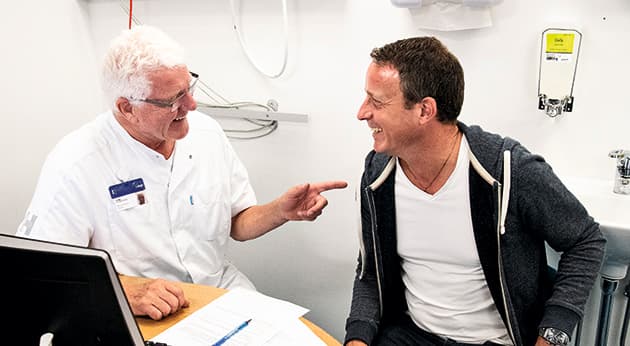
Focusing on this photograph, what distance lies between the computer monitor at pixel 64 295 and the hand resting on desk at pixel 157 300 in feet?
1.33

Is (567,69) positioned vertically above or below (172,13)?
below

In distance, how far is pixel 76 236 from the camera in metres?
1.51

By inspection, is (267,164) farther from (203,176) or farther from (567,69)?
(567,69)

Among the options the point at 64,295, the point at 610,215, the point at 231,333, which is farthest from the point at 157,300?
the point at 610,215

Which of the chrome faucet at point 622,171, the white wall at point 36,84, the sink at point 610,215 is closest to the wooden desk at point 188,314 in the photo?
the sink at point 610,215

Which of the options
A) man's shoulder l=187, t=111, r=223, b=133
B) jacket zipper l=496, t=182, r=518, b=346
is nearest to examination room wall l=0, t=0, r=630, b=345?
man's shoulder l=187, t=111, r=223, b=133

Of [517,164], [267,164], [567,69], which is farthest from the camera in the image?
[267,164]

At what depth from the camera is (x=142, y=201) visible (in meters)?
1.58

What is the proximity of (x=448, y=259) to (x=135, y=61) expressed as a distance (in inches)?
39.4

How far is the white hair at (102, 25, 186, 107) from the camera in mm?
1473

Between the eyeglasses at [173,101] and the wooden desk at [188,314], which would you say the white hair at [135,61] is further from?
the wooden desk at [188,314]

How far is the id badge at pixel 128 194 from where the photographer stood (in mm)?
1553

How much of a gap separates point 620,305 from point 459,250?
0.72 metres

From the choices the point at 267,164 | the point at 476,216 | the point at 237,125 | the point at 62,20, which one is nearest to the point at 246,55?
the point at 237,125
